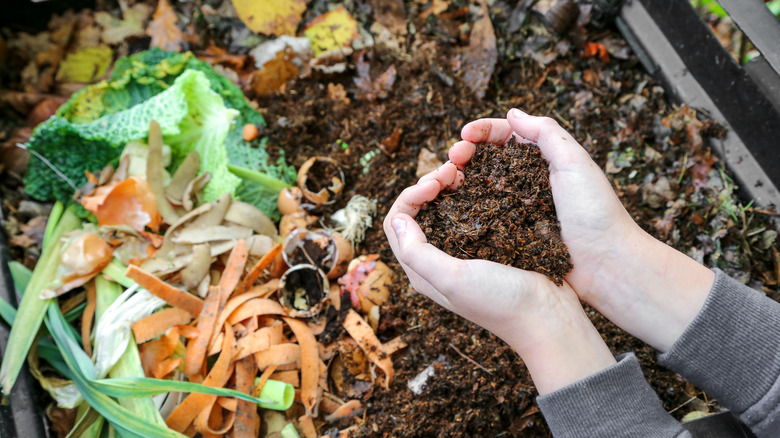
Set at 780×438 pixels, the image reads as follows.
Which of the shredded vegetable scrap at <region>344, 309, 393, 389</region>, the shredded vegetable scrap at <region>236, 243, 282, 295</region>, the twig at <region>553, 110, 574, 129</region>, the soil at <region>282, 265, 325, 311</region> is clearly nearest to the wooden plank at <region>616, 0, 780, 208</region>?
the twig at <region>553, 110, 574, 129</region>

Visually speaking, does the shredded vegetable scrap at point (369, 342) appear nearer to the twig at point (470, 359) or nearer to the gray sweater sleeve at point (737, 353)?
the twig at point (470, 359)

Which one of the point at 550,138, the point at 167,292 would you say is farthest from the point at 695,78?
the point at 167,292

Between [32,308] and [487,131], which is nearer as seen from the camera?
[487,131]

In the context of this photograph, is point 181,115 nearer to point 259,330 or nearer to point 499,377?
point 259,330

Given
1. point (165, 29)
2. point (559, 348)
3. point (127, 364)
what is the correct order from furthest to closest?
point (165, 29)
point (127, 364)
point (559, 348)

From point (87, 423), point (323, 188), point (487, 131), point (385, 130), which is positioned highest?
point (487, 131)

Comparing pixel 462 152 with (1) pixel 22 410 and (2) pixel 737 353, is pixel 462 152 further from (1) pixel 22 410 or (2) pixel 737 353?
(1) pixel 22 410

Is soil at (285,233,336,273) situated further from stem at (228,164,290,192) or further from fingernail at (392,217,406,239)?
fingernail at (392,217,406,239)
